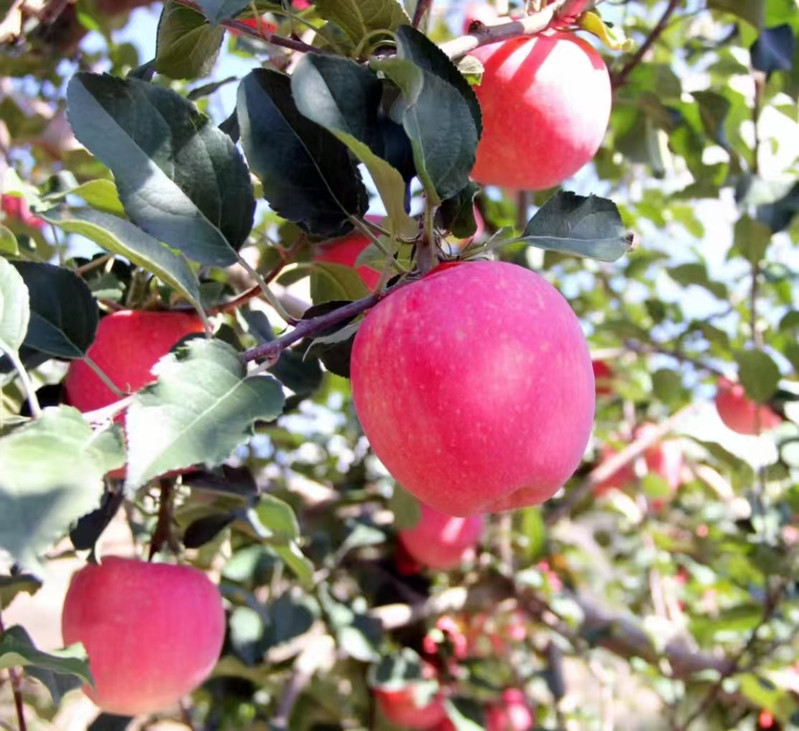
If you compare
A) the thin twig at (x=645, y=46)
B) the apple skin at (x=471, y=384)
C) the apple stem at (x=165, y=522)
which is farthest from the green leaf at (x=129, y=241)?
the thin twig at (x=645, y=46)

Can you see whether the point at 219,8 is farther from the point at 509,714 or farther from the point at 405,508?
the point at 509,714

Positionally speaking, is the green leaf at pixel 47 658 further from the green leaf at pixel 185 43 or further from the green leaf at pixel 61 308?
the green leaf at pixel 185 43

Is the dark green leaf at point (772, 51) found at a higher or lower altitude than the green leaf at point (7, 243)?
lower

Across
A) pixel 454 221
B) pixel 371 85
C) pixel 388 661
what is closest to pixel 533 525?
pixel 388 661

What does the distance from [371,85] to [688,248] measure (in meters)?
1.53

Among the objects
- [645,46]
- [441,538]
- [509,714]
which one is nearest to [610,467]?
[441,538]

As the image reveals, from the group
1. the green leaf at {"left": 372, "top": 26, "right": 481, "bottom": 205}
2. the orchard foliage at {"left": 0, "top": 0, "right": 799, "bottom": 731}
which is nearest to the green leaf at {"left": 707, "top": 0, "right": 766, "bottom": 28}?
the orchard foliage at {"left": 0, "top": 0, "right": 799, "bottom": 731}

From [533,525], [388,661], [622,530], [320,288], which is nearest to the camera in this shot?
[320,288]

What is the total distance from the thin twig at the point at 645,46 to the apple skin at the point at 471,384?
0.63 m

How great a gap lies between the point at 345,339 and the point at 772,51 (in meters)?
0.70

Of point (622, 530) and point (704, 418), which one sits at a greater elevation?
point (704, 418)

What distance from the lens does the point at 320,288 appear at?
32.0 inches

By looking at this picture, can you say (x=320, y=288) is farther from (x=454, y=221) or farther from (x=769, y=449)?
(x=769, y=449)

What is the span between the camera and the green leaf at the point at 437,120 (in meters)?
0.49
